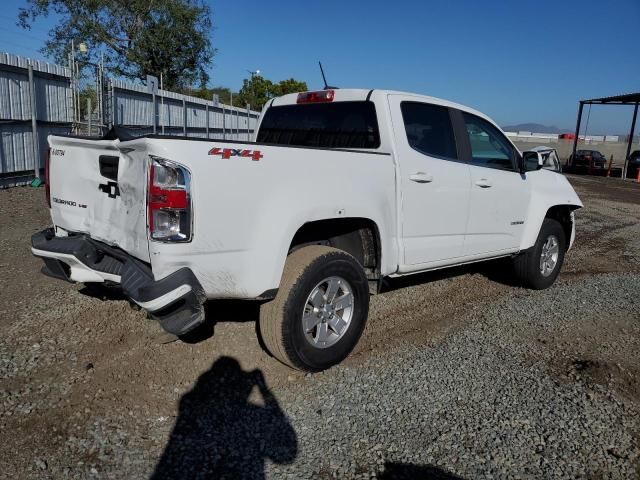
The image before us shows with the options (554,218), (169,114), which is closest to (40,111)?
(169,114)

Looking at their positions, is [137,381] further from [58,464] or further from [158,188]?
[158,188]

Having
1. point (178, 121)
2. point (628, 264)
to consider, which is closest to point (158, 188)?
point (628, 264)

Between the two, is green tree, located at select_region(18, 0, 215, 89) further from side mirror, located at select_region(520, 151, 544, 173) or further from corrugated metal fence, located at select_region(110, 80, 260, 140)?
side mirror, located at select_region(520, 151, 544, 173)

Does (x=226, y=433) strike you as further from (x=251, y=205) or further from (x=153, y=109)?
(x=153, y=109)

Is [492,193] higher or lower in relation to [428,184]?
lower

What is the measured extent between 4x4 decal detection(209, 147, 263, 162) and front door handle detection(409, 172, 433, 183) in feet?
5.00

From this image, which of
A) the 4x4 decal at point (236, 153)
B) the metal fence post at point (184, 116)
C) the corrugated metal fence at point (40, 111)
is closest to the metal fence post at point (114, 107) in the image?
the corrugated metal fence at point (40, 111)

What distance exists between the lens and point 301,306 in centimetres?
338

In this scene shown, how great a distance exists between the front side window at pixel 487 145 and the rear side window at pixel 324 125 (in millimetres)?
1176

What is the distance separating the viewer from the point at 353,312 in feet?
12.5

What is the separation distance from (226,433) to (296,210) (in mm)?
1360

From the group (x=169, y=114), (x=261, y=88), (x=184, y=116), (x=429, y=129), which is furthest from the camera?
(x=261, y=88)

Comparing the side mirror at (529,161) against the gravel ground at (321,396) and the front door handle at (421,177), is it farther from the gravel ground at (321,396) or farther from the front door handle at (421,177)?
the front door handle at (421,177)

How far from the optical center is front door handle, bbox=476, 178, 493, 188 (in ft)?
15.8
